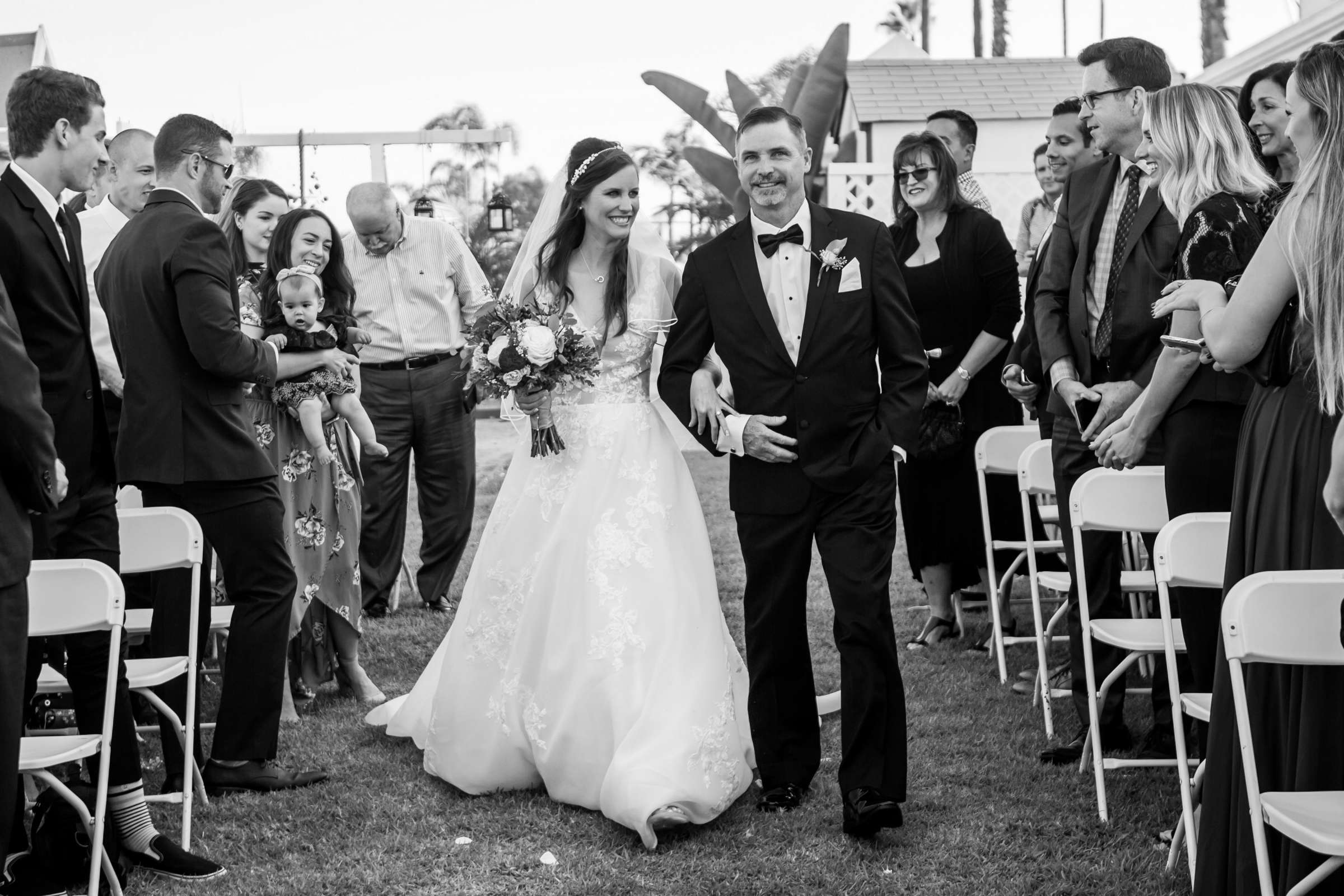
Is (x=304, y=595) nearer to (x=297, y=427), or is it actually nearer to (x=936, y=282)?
(x=297, y=427)

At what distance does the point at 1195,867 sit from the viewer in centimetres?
349

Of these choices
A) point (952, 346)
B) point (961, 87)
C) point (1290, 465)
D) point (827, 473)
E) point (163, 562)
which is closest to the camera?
point (1290, 465)

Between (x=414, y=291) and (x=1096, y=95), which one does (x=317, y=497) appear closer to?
(x=414, y=291)

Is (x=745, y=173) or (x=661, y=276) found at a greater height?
(x=745, y=173)

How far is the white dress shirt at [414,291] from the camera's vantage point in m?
8.17

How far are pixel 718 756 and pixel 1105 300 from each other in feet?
7.18

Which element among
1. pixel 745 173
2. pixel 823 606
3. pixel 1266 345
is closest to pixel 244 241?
pixel 745 173

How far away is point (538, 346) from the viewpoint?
488 cm

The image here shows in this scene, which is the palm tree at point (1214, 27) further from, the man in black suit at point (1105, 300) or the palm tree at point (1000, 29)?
the man in black suit at point (1105, 300)

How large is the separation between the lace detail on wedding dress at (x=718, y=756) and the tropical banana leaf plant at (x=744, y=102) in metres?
14.9

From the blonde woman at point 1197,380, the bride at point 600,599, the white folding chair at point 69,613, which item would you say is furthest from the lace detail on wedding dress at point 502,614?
the blonde woman at point 1197,380

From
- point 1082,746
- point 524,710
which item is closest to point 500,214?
point 524,710

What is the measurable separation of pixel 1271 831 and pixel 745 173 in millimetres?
2572

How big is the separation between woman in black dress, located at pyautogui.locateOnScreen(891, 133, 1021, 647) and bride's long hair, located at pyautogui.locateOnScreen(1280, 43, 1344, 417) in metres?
3.50
